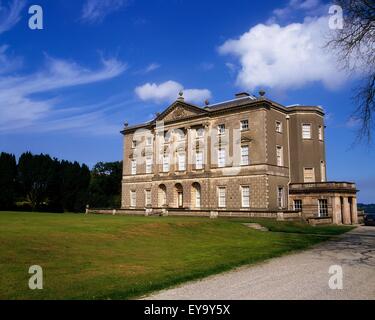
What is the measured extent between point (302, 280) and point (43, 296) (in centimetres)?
658

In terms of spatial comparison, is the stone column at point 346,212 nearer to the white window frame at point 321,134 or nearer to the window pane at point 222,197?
the white window frame at point 321,134

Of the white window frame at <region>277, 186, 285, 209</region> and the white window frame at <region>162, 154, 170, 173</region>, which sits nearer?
the white window frame at <region>277, 186, 285, 209</region>

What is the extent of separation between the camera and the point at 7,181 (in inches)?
2074

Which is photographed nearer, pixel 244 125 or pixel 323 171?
pixel 244 125

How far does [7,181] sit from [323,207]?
4229 centimetres

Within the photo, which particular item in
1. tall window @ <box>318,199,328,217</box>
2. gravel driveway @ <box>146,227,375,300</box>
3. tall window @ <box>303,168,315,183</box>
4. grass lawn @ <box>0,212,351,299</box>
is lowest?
gravel driveway @ <box>146,227,375,300</box>

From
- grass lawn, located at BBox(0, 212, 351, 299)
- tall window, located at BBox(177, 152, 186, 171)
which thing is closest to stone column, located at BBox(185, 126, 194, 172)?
tall window, located at BBox(177, 152, 186, 171)

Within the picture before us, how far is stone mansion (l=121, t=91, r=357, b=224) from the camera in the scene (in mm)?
38344

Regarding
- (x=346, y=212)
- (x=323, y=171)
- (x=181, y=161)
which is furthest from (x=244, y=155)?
(x=346, y=212)

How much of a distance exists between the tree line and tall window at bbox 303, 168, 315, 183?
34.1 metres

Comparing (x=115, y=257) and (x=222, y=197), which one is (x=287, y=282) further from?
(x=222, y=197)

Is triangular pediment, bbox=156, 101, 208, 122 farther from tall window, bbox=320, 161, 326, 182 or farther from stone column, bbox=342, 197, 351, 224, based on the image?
stone column, bbox=342, 197, 351, 224

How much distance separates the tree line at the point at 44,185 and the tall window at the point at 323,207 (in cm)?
3642
